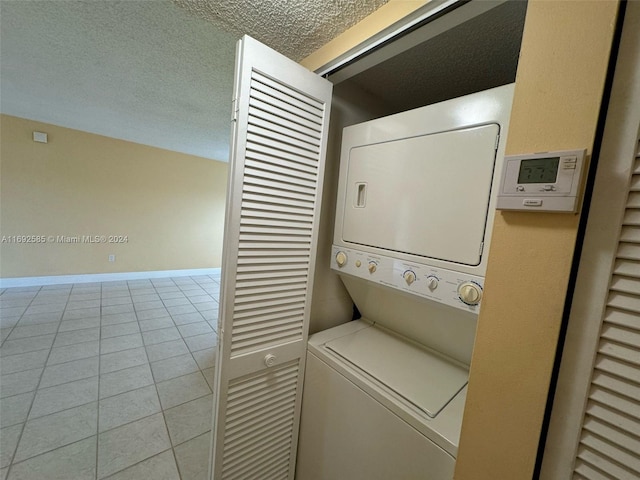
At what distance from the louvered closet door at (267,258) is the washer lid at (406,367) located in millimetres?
279

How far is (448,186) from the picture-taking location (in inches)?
33.9

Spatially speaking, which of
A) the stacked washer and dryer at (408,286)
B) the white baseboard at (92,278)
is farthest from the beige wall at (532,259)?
the white baseboard at (92,278)

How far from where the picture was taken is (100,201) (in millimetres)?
4125

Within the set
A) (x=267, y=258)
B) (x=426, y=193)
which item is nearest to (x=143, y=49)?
(x=267, y=258)

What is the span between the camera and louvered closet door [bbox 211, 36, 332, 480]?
93 centimetres

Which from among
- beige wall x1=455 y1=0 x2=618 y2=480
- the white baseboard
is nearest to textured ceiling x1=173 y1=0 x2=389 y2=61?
beige wall x1=455 y1=0 x2=618 y2=480

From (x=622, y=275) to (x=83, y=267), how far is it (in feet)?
19.4

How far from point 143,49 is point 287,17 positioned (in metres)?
1.25

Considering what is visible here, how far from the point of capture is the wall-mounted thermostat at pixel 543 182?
47cm

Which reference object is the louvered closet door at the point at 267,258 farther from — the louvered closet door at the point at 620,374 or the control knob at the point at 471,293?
the louvered closet door at the point at 620,374

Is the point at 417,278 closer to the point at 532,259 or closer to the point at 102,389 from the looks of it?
the point at 532,259

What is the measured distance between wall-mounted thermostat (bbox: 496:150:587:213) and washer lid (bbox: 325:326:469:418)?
73cm

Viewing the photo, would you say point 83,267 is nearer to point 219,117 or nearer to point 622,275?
point 219,117

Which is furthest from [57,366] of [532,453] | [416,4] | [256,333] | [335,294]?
[416,4]
